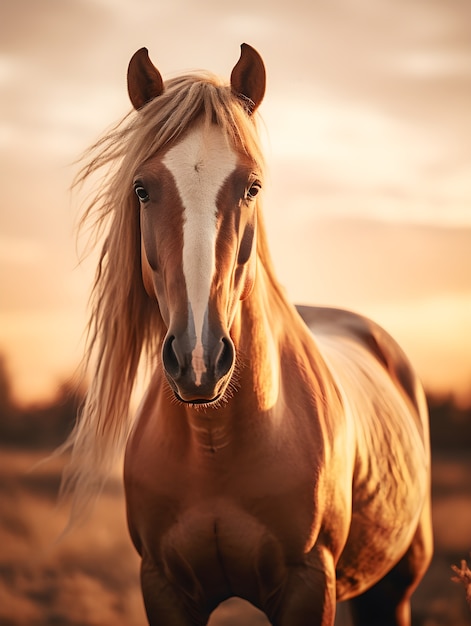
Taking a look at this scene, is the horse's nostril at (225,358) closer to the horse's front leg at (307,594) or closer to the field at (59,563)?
the horse's front leg at (307,594)

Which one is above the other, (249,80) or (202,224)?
(249,80)

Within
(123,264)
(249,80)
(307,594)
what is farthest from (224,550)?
(249,80)

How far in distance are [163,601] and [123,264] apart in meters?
0.70

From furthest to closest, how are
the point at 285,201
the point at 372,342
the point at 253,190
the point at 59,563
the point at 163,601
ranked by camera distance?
the point at 285,201
the point at 59,563
the point at 372,342
the point at 163,601
the point at 253,190

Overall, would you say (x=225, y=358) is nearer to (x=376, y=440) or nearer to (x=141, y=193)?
(x=141, y=193)

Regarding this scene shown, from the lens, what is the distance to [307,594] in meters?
1.66

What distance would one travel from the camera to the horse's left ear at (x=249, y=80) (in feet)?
5.40

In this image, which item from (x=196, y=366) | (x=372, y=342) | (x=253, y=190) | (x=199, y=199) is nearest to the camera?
(x=196, y=366)

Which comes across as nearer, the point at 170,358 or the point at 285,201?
the point at 170,358

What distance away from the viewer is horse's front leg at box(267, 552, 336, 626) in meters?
1.66

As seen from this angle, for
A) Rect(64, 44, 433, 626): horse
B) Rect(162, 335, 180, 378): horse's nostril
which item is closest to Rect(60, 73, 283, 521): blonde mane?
Rect(64, 44, 433, 626): horse

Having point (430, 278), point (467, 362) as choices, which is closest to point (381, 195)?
point (430, 278)

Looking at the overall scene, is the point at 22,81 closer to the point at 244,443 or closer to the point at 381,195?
the point at 381,195

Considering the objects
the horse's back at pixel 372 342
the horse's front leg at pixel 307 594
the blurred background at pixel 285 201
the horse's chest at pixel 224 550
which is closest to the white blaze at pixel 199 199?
the horse's chest at pixel 224 550
